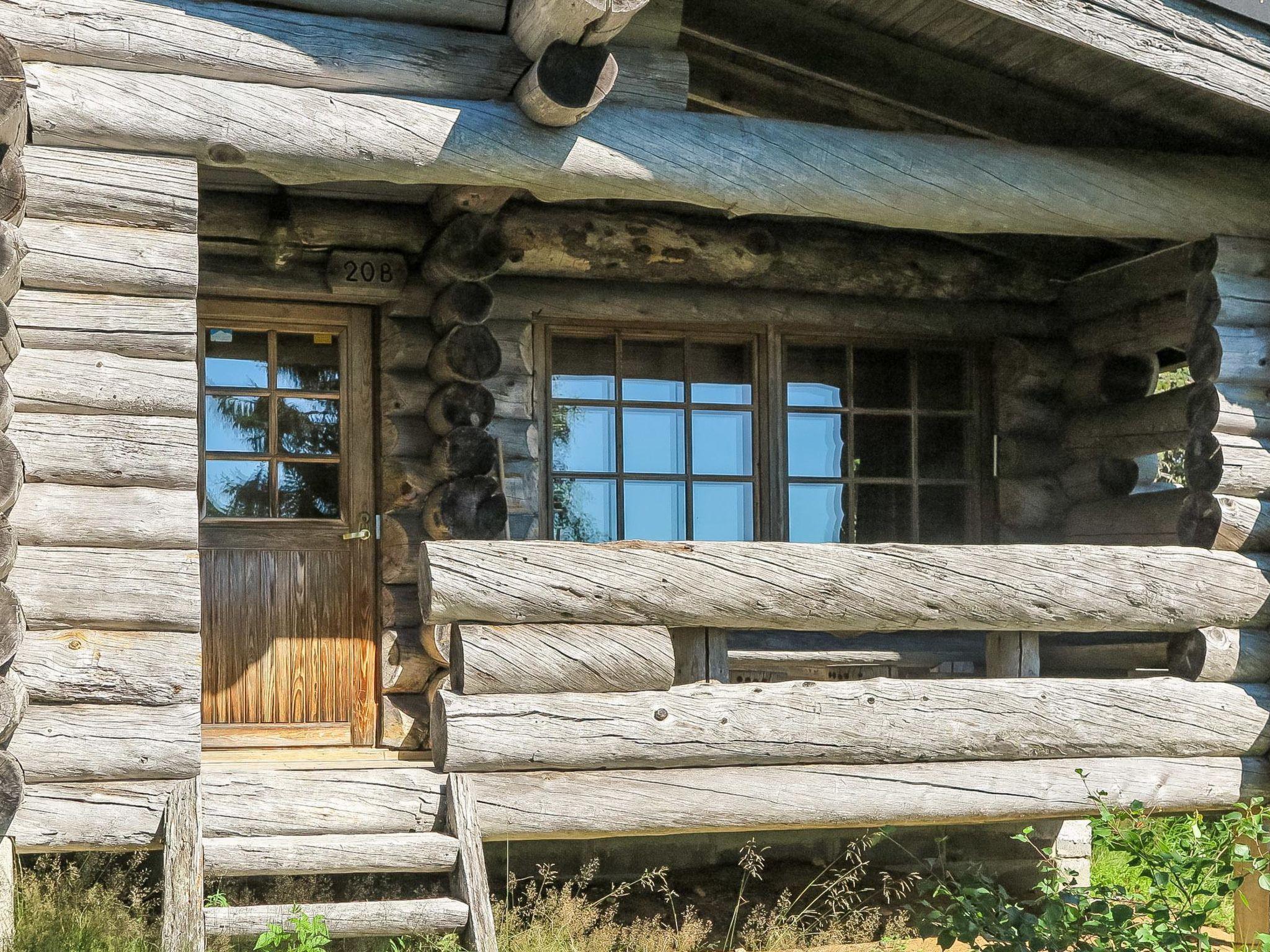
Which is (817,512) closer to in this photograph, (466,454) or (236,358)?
(466,454)

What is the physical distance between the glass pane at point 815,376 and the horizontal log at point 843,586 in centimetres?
204

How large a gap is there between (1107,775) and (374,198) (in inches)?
166

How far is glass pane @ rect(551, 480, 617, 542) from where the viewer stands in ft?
24.5

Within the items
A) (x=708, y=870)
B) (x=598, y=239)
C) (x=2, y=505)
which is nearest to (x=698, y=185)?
(x=598, y=239)

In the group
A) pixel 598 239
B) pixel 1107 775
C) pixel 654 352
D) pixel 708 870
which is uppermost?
pixel 598 239

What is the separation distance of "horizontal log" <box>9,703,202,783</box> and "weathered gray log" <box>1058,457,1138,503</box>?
500cm

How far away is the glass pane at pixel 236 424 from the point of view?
7039mm

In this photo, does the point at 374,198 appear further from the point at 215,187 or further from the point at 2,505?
the point at 2,505

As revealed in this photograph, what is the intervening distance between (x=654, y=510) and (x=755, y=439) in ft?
2.18

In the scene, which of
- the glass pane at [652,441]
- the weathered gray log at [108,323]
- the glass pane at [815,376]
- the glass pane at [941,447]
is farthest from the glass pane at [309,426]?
the glass pane at [941,447]

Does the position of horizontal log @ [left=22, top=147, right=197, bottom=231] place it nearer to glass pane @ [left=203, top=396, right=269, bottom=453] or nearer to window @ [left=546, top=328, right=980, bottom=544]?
glass pane @ [left=203, top=396, right=269, bottom=453]

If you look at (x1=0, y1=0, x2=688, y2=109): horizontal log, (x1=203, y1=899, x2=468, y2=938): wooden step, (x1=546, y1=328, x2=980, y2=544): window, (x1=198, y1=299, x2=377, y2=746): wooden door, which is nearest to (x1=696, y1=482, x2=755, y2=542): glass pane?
(x1=546, y1=328, x2=980, y2=544): window

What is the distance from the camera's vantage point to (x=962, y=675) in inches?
300

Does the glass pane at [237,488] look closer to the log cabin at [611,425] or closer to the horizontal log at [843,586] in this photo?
the log cabin at [611,425]
